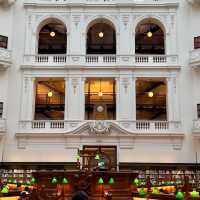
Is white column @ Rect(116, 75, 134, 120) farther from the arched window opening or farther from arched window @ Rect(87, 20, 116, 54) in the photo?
arched window @ Rect(87, 20, 116, 54)

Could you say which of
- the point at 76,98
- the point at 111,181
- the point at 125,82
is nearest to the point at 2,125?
the point at 76,98

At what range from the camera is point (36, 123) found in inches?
891

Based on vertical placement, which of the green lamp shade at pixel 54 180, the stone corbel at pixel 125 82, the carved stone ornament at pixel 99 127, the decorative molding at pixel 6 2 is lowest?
the green lamp shade at pixel 54 180

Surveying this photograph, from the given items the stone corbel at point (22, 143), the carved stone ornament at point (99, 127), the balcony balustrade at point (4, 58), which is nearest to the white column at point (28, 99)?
the stone corbel at point (22, 143)

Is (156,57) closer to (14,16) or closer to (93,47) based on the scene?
(93,47)

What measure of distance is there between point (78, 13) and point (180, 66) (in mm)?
7979

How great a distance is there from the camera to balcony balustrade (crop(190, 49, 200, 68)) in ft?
73.6

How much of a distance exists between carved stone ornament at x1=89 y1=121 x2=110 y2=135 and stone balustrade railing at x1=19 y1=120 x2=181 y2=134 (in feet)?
0.30

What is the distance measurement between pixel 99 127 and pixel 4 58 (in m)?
7.87

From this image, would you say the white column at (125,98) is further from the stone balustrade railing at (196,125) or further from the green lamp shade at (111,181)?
the green lamp shade at (111,181)

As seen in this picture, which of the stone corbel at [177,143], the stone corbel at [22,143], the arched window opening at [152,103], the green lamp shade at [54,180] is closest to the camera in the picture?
the green lamp shade at [54,180]

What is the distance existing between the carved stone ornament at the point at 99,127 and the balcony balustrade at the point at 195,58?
273 inches

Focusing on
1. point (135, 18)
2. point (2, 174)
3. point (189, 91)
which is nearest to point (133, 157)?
point (189, 91)

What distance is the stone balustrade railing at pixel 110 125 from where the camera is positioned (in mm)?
21891
